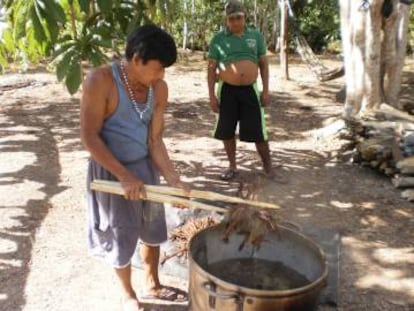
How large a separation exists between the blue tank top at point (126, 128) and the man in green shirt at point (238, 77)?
2.01 metres

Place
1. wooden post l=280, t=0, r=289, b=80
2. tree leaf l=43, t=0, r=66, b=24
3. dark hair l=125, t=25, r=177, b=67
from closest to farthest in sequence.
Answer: dark hair l=125, t=25, r=177, b=67, tree leaf l=43, t=0, r=66, b=24, wooden post l=280, t=0, r=289, b=80

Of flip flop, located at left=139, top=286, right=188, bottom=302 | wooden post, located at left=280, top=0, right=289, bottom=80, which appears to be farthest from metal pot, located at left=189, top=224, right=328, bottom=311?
wooden post, located at left=280, top=0, right=289, bottom=80

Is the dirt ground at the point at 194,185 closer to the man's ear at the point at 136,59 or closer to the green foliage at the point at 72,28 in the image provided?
the green foliage at the point at 72,28

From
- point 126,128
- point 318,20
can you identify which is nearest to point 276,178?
point 126,128

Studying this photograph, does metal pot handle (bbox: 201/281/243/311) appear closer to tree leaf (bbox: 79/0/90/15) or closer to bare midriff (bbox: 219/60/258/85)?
tree leaf (bbox: 79/0/90/15)

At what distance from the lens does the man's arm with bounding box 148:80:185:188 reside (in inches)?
92.1

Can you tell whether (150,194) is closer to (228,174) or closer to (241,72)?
(241,72)

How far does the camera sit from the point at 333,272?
298 centimetres

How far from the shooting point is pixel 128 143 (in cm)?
228

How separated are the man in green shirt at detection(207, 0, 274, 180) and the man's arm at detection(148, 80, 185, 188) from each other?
1909 millimetres

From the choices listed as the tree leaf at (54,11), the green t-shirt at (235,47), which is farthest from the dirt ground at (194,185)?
the tree leaf at (54,11)

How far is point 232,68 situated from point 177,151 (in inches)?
57.8

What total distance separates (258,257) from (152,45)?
3.88 ft

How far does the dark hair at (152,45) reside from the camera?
2.00 metres
